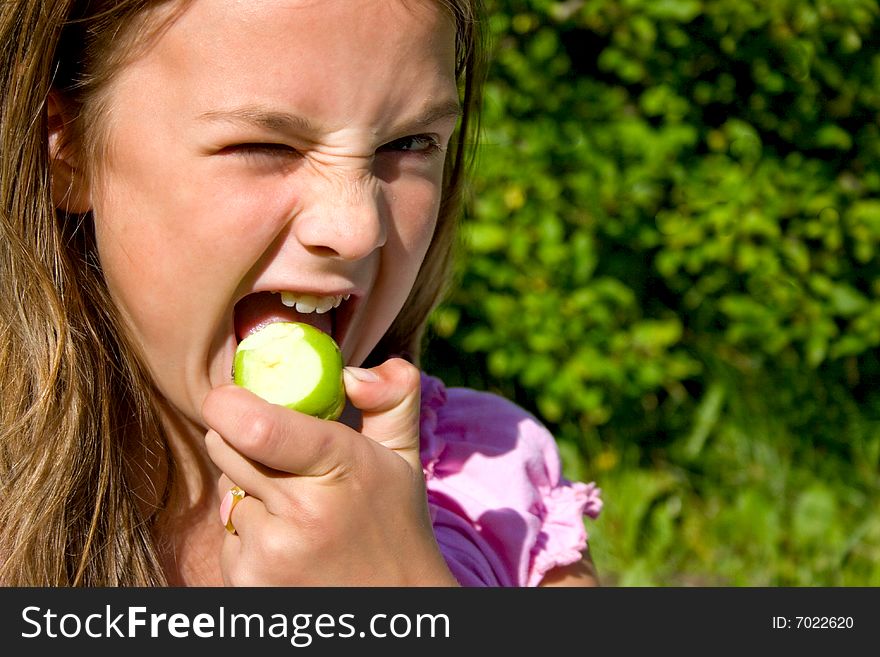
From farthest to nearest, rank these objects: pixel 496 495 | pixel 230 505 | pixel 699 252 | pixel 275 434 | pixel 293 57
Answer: pixel 699 252 → pixel 496 495 → pixel 230 505 → pixel 293 57 → pixel 275 434

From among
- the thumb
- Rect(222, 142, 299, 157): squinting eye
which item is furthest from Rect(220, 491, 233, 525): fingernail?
Rect(222, 142, 299, 157): squinting eye

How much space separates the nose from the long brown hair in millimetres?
356

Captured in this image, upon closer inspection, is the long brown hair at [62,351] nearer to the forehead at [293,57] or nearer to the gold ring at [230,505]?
the forehead at [293,57]

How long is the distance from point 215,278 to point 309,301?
15 centimetres

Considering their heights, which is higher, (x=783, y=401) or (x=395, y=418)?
(x=395, y=418)

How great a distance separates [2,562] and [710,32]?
109 inches

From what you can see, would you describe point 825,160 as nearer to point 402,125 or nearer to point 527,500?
point 527,500

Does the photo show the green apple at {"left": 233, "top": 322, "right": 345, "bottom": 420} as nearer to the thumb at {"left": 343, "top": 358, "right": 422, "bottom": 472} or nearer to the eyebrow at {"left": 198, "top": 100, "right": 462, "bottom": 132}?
the thumb at {"left": 343, "top": 358, "right": 422, "bottom": 472}

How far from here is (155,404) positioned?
2.02 metres

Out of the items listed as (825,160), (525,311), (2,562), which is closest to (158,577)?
(2,562)

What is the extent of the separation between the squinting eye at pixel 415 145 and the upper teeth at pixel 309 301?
25 cm

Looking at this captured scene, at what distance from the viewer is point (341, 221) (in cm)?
168

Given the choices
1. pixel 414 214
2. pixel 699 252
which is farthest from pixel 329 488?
pixel 699 252

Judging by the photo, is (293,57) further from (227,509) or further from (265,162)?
(227,509)
